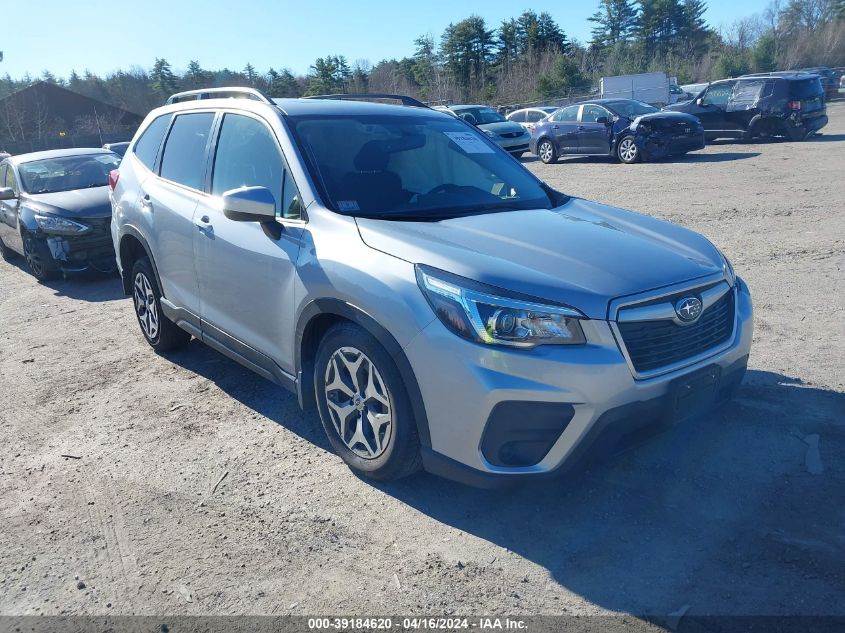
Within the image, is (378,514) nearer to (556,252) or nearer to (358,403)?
(358,403)

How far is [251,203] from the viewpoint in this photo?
12.2ft

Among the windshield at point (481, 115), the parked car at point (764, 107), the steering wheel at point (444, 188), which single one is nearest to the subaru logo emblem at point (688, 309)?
the steering wheel at point (444, 188)

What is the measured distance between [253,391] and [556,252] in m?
2.61

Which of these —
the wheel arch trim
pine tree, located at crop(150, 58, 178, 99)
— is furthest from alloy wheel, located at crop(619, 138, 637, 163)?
pine tree, located at crop(150, 58, 178, 99)

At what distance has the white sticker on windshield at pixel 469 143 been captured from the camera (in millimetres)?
4652

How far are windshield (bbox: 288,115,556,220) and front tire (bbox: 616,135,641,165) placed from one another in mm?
14221

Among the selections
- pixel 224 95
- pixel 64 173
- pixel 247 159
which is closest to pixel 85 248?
pixel 64 173

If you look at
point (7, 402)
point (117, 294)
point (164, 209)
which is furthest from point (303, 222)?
point (117, 294)

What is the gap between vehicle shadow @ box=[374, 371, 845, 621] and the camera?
9.15 feet

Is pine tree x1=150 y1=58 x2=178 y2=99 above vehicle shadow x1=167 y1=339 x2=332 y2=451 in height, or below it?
above

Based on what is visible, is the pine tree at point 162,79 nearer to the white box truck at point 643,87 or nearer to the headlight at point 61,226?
the white box truck at point 643,87

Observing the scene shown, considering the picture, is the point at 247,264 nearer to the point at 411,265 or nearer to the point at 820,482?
the point at 411,265

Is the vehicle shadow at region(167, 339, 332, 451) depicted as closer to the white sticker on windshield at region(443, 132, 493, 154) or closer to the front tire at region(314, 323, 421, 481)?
the front tire at region(314, 323, 421, 481)

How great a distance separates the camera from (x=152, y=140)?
5.66m
